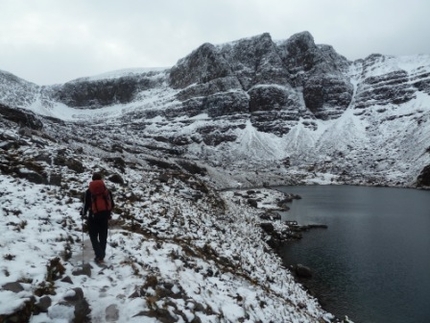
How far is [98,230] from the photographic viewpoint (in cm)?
1174

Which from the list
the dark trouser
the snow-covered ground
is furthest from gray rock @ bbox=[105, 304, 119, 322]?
the dark trouser

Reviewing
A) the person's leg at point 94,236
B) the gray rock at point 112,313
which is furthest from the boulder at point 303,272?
the gray rock at point 112,313

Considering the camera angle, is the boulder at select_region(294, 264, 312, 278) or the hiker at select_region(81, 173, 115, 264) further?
the boulder at select_region(294, 264, 312, 278)

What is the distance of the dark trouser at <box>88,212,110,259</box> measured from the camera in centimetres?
1164

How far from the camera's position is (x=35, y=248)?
11180mm

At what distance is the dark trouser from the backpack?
210mm

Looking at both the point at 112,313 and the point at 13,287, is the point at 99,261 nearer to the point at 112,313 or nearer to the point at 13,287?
the point at 112,313

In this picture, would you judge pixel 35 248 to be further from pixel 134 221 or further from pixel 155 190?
pixel 155 190

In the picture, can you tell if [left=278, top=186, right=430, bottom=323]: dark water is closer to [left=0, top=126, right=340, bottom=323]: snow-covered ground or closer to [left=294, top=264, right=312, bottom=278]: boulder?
[left=294, top=264, right=312, bottom=278]: boulder

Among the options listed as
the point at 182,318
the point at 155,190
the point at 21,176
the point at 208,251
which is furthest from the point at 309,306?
the point at 21,176

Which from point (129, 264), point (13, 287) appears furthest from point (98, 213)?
point (13, 287)

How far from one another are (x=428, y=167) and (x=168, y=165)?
322ft

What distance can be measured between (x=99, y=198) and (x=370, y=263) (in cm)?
2961

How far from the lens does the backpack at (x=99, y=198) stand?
11.6m
